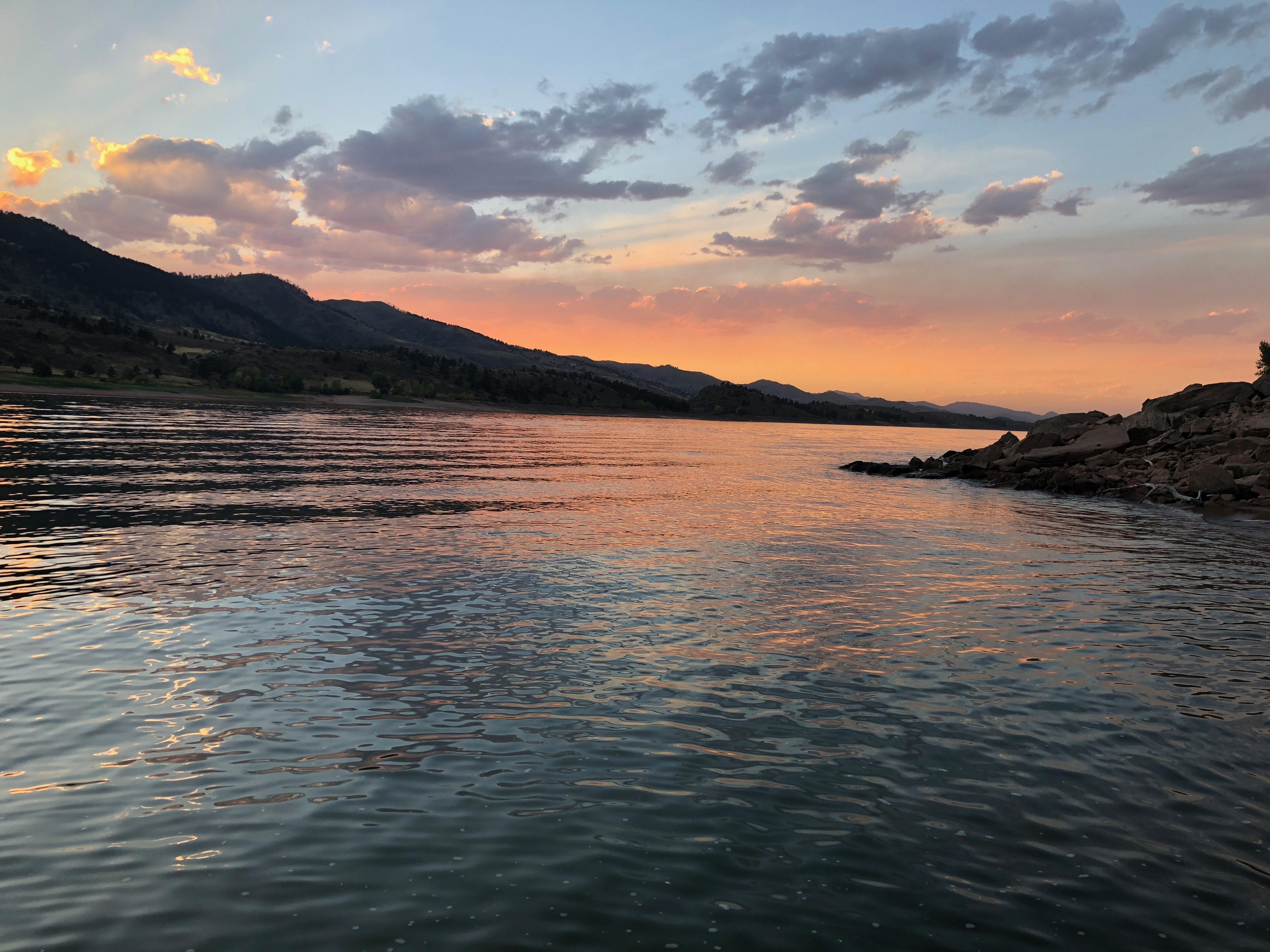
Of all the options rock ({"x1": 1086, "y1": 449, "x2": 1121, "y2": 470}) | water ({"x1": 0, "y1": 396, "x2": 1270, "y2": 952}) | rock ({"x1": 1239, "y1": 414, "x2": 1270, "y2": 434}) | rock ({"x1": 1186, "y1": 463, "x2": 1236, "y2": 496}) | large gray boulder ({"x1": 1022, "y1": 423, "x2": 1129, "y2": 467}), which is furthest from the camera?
large gray boulder ({"x1": 1022, "y1": 423, "x2": 1129, "y2": 467})

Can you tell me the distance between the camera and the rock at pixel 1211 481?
43562 mm

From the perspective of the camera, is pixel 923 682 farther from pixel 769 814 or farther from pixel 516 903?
pixel 516 903

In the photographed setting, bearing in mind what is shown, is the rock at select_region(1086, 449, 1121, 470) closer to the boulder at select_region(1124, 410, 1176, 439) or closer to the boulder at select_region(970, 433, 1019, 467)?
the boulder at select_region(1124, 410, 1176, 439)

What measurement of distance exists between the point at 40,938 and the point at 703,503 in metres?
37.0

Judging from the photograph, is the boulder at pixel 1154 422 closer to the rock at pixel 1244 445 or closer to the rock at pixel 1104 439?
the rock at pixel 1104 439

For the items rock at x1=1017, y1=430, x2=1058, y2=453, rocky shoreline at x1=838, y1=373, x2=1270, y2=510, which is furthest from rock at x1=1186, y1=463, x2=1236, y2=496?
rock at x1=1017, y1=430, x2=1058, y2=453

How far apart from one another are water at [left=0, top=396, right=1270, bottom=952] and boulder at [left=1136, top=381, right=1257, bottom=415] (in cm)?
4199

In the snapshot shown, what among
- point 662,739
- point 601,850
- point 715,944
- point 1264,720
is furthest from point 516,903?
point 1264,720

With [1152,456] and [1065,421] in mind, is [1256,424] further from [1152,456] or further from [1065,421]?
[1065,421]

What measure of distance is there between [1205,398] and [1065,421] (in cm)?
1480

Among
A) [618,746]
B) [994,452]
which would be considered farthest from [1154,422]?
[618,746]

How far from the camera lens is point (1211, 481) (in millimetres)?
44031

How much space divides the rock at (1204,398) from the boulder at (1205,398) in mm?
26

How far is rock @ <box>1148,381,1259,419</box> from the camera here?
5972cm
